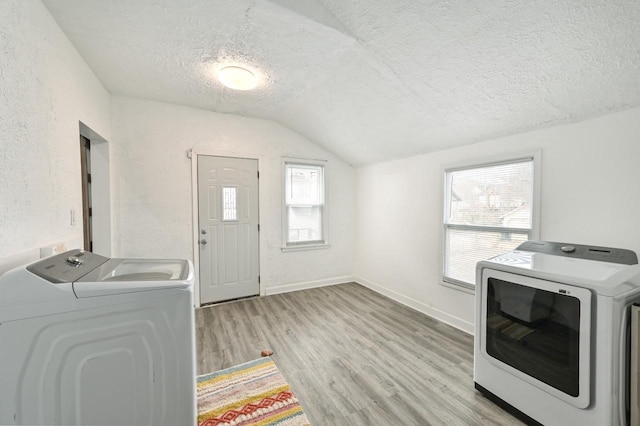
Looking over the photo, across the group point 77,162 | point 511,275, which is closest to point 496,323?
point 511,275

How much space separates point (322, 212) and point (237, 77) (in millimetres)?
2437

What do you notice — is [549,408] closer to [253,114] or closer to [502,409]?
[502,409]

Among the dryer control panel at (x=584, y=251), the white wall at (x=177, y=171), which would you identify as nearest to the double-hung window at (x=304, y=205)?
the white wall at (x=177, y=171)

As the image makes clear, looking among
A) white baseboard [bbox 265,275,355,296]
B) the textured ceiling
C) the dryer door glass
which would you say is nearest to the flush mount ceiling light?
the textured ceiling

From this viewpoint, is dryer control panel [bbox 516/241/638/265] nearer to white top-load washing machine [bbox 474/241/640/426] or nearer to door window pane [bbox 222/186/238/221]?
white top-load washing machine [bbox 474/241/640/426]

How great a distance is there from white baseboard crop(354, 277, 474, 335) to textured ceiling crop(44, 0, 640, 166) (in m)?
1.93

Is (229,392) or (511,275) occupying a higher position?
(511,275)

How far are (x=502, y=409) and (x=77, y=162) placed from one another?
11.6 feet

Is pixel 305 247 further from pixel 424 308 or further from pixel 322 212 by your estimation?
pixel 424 308

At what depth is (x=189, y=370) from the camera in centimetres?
116

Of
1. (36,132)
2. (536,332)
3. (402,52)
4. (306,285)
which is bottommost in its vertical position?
(306,285)

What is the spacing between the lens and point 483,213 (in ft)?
8.80

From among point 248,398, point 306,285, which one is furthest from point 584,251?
point 306,285

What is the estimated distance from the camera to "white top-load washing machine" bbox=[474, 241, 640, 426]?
1302 mm
